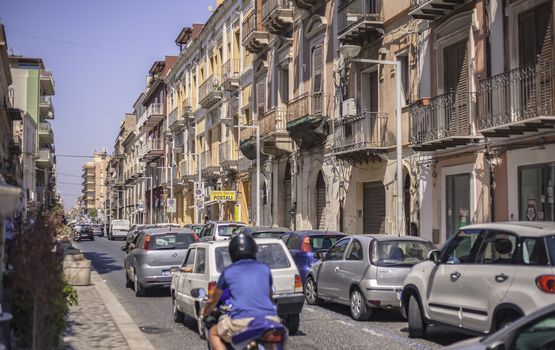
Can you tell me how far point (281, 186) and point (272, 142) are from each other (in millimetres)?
2645

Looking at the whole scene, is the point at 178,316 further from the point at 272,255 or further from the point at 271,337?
the point at 271,337

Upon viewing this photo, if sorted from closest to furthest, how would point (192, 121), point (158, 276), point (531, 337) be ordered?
1. point (531, 337)
2. point (158, 276)
3. point (192, 121)

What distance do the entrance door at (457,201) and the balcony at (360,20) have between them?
6253 mm

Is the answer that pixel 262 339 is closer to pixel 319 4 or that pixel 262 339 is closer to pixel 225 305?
pixel 225 305

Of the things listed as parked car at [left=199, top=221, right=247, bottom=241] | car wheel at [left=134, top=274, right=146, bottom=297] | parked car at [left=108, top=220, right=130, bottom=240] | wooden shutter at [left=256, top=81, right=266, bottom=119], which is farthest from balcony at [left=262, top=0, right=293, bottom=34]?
parked car at [left=108, top=220, right=130, bottom=240]

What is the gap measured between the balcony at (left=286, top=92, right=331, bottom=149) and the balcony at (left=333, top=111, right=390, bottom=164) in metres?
2.72

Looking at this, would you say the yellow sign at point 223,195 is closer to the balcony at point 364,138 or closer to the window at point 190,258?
the balcony at point 364,138

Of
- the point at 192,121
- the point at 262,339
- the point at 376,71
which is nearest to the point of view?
the point at 262,339

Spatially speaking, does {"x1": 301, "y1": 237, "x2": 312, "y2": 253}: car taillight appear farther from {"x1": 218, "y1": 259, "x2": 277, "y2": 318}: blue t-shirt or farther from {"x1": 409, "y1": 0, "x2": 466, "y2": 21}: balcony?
{"x1": 218, "y1": 259, "x2": 277, "y2": 318}: blue t-shirt

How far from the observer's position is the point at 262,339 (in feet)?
19.2

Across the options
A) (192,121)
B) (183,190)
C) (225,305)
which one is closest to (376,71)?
(225,305)

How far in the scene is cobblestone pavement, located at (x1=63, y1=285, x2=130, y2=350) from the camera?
10584 mm

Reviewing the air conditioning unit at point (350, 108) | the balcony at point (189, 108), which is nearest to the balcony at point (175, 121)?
the balcony at point (189, 108)

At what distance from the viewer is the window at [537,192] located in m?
16.2
